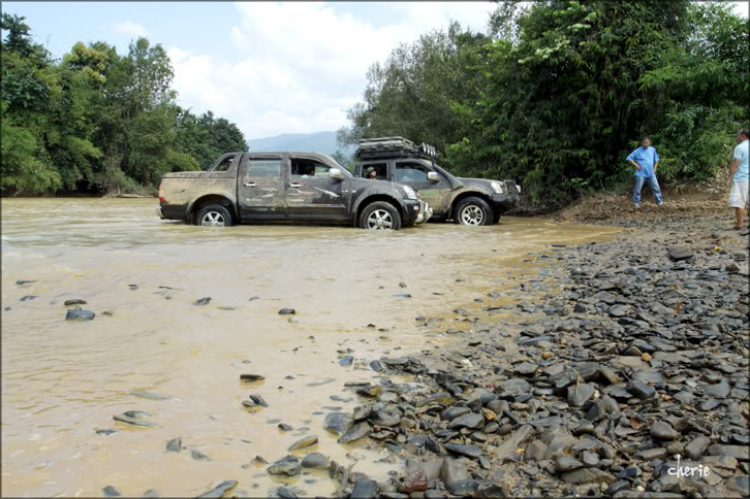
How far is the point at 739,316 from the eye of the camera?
414 centimetres

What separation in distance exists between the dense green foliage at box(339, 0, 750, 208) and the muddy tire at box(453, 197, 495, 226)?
12.6ft

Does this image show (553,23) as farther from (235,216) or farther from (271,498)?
(271,498)

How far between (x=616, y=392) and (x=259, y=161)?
9657 mm

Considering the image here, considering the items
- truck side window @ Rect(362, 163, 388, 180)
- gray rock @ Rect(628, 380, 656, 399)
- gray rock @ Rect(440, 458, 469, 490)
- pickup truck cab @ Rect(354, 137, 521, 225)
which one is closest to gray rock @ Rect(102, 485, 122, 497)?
gray rock @ Rect(440, 458, 469, 490)

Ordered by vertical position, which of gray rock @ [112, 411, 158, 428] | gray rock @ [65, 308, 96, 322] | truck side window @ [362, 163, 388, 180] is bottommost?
gray rock @ [112, 411, 158, 428]

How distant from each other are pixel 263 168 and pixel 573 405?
9.50 meters

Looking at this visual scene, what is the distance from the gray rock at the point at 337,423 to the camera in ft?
9.27

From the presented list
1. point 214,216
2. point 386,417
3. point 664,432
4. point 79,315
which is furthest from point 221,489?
point 214,216

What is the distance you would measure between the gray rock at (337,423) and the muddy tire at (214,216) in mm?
8881

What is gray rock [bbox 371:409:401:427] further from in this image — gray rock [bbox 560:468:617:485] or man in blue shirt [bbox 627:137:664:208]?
man in blue shirt [bbox 627:137:664:208]

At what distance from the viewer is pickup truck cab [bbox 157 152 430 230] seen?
37.4ft

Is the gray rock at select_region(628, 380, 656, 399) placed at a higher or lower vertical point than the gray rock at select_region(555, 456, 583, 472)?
higher

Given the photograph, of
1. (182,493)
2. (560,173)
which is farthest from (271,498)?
(560,173)

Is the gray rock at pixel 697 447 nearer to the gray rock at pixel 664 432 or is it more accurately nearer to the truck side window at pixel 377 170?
the gray rock at pixel 664 432
